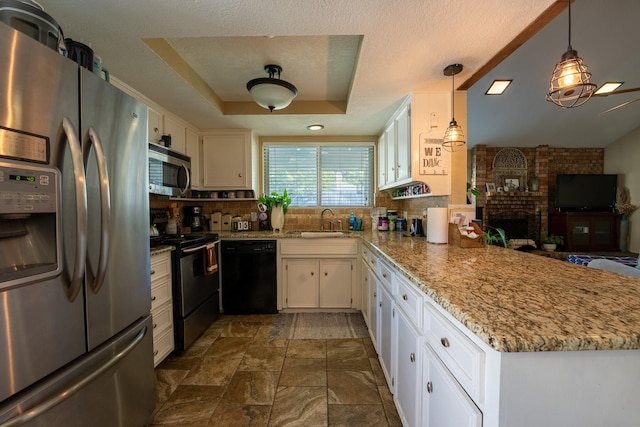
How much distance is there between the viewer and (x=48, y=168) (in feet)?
2.74

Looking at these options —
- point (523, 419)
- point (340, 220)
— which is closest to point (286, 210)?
point (340, 220)

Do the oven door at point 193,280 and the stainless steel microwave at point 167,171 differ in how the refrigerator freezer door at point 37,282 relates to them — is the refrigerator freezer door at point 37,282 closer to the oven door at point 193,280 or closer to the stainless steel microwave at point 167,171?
the oven door at point 193,280

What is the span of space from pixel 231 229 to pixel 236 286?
2.74 feet

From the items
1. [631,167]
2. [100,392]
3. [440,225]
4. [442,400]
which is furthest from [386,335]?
[631,167]

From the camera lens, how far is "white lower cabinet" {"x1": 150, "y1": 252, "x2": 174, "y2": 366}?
6.10 feet

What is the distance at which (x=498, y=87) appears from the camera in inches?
158

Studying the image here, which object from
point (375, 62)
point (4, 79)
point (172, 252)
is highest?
point (375, 62)

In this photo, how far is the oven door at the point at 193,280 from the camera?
6.97ft

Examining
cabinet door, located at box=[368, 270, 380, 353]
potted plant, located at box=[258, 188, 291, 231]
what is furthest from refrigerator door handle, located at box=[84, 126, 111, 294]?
potted plant, located at box=[258, 188, 291, 231]

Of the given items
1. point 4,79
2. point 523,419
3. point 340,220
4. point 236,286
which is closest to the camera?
point 523,419

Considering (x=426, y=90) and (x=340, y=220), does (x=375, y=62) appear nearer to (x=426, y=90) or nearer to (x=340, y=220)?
(x=426, y=90)

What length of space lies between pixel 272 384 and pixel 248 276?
127 cm

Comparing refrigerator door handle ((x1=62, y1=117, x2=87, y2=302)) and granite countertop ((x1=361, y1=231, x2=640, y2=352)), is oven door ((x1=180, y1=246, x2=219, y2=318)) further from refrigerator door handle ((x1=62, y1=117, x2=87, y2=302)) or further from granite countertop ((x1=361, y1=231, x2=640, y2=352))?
granite countertop ((x1=361, y1=231, x2=640, y2=352))

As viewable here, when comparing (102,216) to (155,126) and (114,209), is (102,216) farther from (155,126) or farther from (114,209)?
(155,126)
